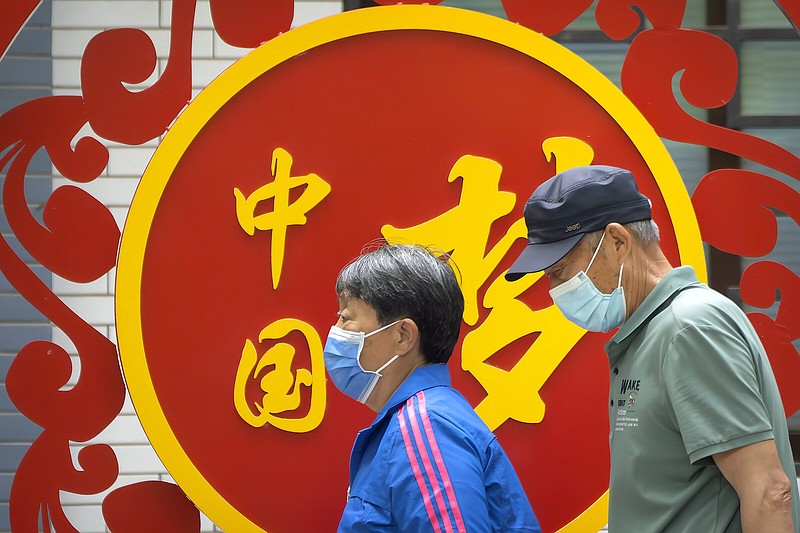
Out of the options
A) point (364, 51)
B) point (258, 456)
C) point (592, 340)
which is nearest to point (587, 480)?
point (592, 340)

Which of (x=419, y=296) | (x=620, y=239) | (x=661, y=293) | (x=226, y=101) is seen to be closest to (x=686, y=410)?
(x=661, y=293)

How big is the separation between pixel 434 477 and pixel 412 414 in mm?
162

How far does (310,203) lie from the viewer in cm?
292

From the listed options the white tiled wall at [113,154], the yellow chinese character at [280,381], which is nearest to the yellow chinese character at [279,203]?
the yellow chinese character at [280,381]

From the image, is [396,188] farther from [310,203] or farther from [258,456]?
[258,456]

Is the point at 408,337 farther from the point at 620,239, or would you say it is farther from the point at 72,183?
the point at 72,183

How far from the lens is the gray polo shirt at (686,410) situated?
1.74 m

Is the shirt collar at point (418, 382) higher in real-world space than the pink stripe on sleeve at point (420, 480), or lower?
higher

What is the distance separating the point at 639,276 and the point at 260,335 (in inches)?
50.7

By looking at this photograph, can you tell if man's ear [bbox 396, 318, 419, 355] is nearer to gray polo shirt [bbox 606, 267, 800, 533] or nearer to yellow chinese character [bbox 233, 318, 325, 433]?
gray polo shirt [bbox 606, 267, 800, 533]

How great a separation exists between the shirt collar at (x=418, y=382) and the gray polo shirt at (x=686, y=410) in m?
0.38

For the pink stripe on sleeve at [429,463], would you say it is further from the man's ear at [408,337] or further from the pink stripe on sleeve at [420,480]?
the man's ear at [408,337]

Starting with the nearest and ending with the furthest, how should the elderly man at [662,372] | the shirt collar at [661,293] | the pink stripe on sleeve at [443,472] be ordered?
the elderly man at [662,372] → the pink stripe on sleeve at [443,472] → the shirt collar at [661,293]

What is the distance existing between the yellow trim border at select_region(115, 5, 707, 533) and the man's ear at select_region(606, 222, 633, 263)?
931mm
